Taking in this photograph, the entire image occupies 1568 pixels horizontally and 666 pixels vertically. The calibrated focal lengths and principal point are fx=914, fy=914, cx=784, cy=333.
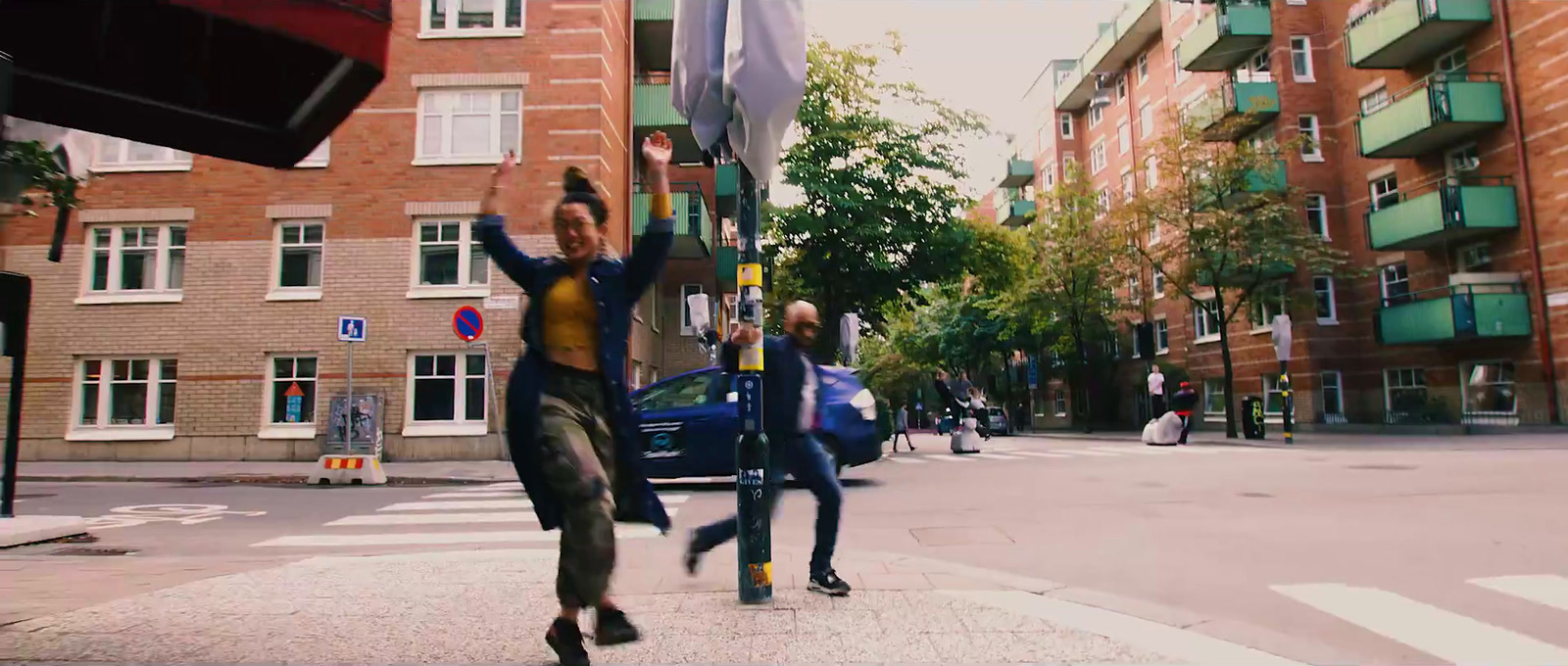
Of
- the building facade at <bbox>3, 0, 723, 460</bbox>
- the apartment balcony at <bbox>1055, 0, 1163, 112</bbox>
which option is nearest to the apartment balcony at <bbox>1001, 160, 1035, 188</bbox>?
the apartment balcony at <bbox>1055, 0, 1163, 112</bbox>

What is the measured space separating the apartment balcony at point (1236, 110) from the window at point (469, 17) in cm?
1847

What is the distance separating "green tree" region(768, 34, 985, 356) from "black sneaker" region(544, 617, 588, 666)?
774 inches

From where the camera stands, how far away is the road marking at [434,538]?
7547 mm

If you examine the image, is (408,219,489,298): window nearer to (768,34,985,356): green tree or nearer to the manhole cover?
(768,34,985,356): green tree

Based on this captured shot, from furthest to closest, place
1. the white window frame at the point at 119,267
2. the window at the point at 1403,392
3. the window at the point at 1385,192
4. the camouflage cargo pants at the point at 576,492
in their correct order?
1. the window at the point at 1385,192
2. the window at the point at 1403,392
3. the white window frame at the point at 119,267
4. the camouflage cargo pants at the point at 576,492

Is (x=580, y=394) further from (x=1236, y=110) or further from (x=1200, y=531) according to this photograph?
(x=1236, y=110)

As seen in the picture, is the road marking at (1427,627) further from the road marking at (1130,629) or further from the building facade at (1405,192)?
the building facade at (1405,192)

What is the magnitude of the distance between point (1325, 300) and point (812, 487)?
29.7 meters

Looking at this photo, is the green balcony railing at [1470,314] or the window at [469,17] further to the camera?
the green balcony railing at [1470,314]

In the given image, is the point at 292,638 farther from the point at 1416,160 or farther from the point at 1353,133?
the point at 1353,133

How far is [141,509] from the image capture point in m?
10.4

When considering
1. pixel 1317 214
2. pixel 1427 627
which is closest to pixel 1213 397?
pixel 1317 214

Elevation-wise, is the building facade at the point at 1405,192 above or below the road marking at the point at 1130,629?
above

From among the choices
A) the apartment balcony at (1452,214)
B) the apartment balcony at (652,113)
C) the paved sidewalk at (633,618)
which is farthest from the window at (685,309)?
the paved sidewalk at (633,618)
